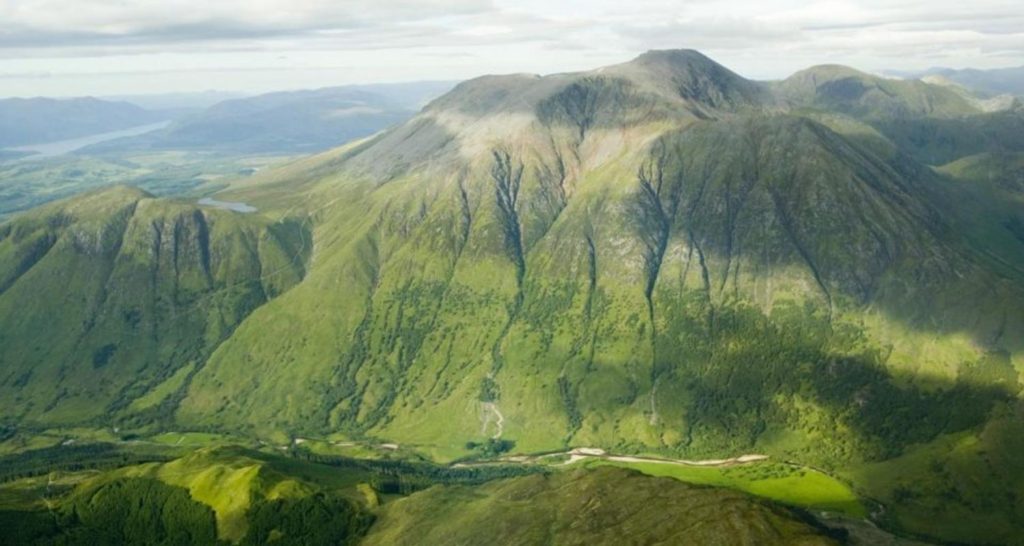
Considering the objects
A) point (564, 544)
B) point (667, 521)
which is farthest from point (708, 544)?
point (564, 544)

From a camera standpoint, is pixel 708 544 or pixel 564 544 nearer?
pixel 708 544

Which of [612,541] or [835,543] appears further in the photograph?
[612,541]

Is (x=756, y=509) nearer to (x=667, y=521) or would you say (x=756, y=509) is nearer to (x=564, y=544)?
(x=667, y=521)

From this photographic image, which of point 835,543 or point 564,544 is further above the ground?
point 835,543

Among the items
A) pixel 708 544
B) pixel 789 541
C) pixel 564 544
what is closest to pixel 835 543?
pixel 789 541

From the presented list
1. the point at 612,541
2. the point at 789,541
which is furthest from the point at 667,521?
the point at 789,541

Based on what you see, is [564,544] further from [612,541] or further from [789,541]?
[789,541]

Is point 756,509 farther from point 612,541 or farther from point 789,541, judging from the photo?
point 612,541
